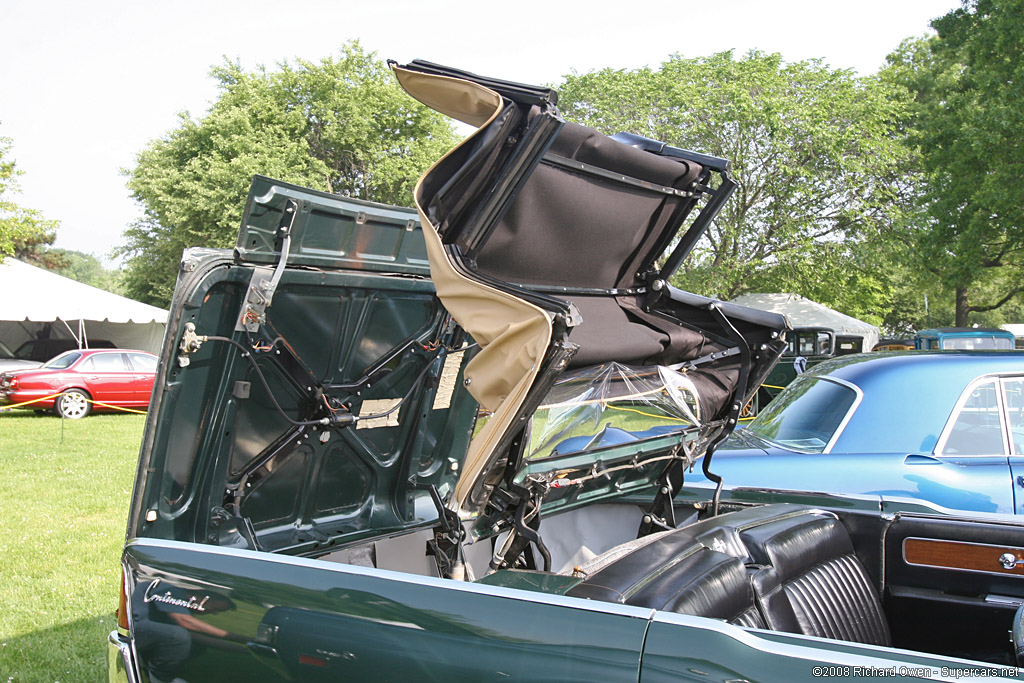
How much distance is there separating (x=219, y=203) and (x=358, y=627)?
26.3 m

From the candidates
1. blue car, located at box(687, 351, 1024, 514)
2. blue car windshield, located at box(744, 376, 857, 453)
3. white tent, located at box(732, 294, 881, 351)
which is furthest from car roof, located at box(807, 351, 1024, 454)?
white tent, located at box(732, 294, 881, 351)

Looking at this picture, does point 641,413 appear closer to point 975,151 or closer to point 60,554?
point 60,554

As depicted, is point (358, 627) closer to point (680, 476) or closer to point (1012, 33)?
point (680, 476)

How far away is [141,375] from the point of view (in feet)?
56.9

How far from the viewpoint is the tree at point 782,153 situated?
2197 cm

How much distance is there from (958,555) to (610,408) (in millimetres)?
1405

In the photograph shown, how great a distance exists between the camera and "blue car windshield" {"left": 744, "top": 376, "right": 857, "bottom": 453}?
195 inches

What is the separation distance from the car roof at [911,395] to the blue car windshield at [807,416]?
11cm

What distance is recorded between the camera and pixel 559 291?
10.3 ft

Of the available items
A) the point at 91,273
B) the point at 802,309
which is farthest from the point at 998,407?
the point at 91,273

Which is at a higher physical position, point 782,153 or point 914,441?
point 782,153

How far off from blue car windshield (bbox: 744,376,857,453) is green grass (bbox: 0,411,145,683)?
4.45m

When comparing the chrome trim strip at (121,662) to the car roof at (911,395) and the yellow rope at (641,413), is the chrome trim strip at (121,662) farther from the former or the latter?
the car roof at (911,395)

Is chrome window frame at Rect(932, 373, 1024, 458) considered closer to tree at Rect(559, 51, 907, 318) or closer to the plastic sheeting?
the plastic sheeting
